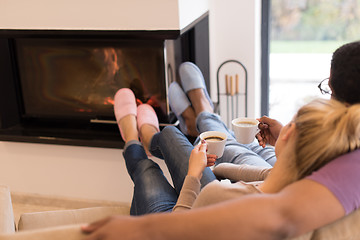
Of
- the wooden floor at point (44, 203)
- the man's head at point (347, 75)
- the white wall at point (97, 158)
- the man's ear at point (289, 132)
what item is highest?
the man's head at point (347, 75)

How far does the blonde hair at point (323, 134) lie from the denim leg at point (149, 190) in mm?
575

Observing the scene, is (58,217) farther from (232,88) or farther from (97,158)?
(232,88)

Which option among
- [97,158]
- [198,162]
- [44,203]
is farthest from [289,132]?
[44,203]

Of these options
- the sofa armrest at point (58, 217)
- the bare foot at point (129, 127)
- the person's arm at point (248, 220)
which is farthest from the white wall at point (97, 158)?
the person's arm at point (248, 220)

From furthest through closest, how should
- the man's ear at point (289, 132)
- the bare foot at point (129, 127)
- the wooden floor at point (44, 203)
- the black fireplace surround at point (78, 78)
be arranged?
the wooden floor at point (44, 203) < the black fireplace surround at point (78, 78) < the bare foot at point (129, 127) < the man's ear at point (289, 132)

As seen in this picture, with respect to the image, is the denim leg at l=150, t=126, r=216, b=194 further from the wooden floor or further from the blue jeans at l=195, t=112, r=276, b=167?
the wooden floor

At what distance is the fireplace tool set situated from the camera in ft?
8.50

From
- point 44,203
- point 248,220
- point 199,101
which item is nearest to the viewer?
point 248,220

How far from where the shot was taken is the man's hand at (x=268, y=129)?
1.56 meters

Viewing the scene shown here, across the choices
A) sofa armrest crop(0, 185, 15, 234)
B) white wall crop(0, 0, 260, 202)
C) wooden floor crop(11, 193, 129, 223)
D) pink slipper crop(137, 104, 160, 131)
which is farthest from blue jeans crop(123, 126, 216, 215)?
wooden floor crop(11, 193, 129, 223)

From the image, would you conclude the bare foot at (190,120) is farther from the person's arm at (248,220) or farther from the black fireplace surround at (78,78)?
the person's arm at (248,220)

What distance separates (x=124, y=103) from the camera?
6.96ft

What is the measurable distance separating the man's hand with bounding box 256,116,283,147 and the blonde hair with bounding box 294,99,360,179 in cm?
66

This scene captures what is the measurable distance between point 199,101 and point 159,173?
2.64ft
